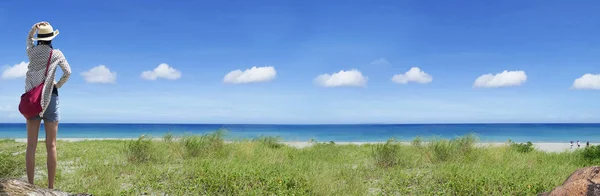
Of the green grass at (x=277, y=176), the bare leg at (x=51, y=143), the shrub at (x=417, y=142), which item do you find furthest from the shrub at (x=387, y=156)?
the bare leg at (x=51, y=143)

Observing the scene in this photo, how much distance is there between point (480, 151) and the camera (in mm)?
11453

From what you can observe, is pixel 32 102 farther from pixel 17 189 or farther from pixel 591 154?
pixel 591 154

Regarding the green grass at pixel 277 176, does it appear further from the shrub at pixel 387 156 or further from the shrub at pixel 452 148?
the shrub at pixel 452 148

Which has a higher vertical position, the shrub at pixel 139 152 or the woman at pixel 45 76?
the woman at pixel 45 76

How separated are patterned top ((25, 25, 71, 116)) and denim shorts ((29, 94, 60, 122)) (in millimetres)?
90

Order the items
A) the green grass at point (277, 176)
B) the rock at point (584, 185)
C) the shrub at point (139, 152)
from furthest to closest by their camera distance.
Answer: the shrub at point (139, 152) < the green grass at point (277, 176) < the rock at point (584, 185)

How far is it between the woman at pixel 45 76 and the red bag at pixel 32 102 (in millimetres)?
43

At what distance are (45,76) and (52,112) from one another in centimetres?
44

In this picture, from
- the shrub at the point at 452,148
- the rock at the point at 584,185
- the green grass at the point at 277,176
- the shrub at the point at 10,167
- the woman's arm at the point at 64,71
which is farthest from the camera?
the shrub at the point at 452,148

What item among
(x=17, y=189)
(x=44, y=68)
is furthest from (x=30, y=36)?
(x=17, y=189)

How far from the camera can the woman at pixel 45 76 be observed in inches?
219

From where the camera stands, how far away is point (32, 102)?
544 cm

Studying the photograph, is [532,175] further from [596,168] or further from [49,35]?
[49,35]

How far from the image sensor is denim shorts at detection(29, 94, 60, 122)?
558 cm
